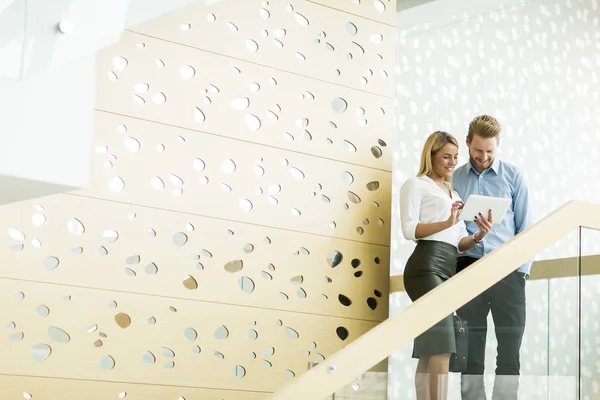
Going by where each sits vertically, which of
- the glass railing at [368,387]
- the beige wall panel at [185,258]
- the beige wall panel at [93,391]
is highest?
the beige wall panel at [185,258]

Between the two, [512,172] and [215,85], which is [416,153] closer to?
[512,172]

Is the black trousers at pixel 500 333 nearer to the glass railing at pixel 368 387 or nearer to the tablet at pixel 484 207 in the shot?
the glass railing at pixel 368 387

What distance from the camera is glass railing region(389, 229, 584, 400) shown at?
2.63 m

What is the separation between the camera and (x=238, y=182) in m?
4.35

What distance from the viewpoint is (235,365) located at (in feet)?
13.9

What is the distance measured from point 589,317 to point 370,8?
100 inches

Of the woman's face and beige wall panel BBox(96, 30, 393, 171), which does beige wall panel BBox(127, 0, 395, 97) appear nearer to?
beige wall panel BBox(96, 30, 393, 171)

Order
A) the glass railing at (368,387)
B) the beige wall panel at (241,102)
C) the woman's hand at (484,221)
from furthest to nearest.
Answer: the beige wall panel at (241,102) → the woman's hand at (484,221) → the glass railing at (368,387)

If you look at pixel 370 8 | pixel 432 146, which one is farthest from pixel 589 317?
pixel 370 8

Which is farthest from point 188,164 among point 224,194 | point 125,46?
point 125,46

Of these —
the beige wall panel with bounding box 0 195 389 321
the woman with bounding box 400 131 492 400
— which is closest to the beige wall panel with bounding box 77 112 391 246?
the beige wall panel with bounding box 0 195 389 321

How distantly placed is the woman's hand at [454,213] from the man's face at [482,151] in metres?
0.33

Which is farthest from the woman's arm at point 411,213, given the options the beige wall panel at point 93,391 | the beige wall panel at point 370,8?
the beige wall panel at point 93,391

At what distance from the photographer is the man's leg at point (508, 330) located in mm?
2666
